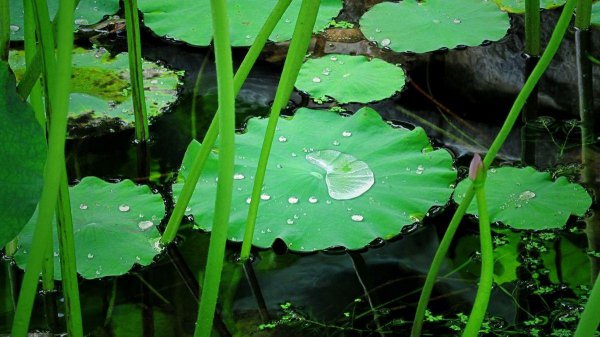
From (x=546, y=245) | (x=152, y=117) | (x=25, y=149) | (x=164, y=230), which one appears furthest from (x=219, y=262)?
(x=152, y=117)

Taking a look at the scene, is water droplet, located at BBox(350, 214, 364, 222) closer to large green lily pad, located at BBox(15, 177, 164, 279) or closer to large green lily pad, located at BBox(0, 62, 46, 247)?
large green lily pad, located at BBox(15, 177, 164, 279)

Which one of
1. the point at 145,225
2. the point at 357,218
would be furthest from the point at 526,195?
the point at 145,225

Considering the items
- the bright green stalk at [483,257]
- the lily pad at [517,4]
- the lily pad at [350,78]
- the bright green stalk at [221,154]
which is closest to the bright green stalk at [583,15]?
the lily pad at [517,4]

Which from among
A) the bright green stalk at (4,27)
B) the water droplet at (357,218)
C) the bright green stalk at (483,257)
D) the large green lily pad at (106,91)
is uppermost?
the bright green stalk at (4,27)

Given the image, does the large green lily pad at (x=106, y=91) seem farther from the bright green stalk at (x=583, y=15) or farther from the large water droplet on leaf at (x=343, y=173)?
the bright green stalk at (x=583, y=15)

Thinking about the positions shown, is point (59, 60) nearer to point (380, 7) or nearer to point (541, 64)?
point (541, 64)
